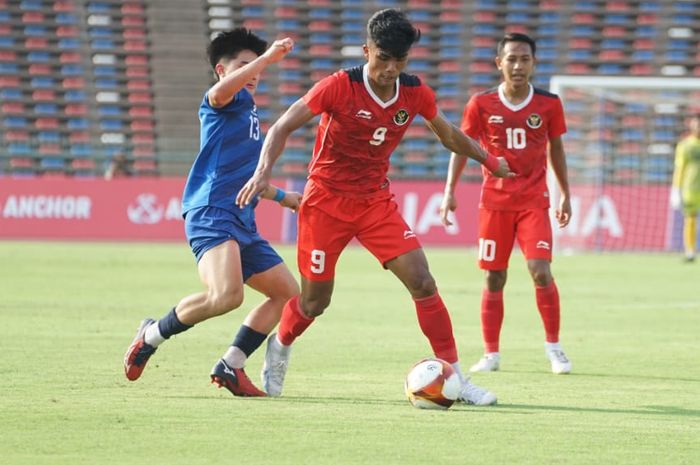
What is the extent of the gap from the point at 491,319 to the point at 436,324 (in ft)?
7.06

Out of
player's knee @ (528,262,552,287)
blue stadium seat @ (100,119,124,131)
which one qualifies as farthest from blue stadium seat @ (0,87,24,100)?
player's knee @ (528,262,552,287)

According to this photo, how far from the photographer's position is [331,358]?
9188mm

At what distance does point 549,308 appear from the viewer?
912 cm

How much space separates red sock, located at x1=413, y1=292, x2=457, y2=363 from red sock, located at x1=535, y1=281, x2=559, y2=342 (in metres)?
2.11

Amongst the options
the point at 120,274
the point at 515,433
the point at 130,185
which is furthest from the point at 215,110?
the point at 130,185

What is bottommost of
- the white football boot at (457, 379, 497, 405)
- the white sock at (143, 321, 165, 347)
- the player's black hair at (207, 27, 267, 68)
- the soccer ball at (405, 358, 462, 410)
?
the white football boot at (457, 379, 497, 405)

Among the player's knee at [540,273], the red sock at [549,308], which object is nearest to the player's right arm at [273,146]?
the player's knee at [540,273]

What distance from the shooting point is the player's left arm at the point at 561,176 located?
917 cm

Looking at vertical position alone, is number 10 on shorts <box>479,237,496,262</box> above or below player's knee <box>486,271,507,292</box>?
above

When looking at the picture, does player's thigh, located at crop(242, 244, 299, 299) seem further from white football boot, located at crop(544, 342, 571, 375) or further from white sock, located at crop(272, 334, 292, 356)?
white football boot, located at crop(544, 342, 571, 375)


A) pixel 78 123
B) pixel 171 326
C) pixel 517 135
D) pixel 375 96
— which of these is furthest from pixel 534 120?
pixel 78 123

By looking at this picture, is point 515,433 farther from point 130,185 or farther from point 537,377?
point 130,185

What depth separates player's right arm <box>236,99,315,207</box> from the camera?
20.6 ft

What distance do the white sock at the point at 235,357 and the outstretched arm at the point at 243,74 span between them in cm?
143
